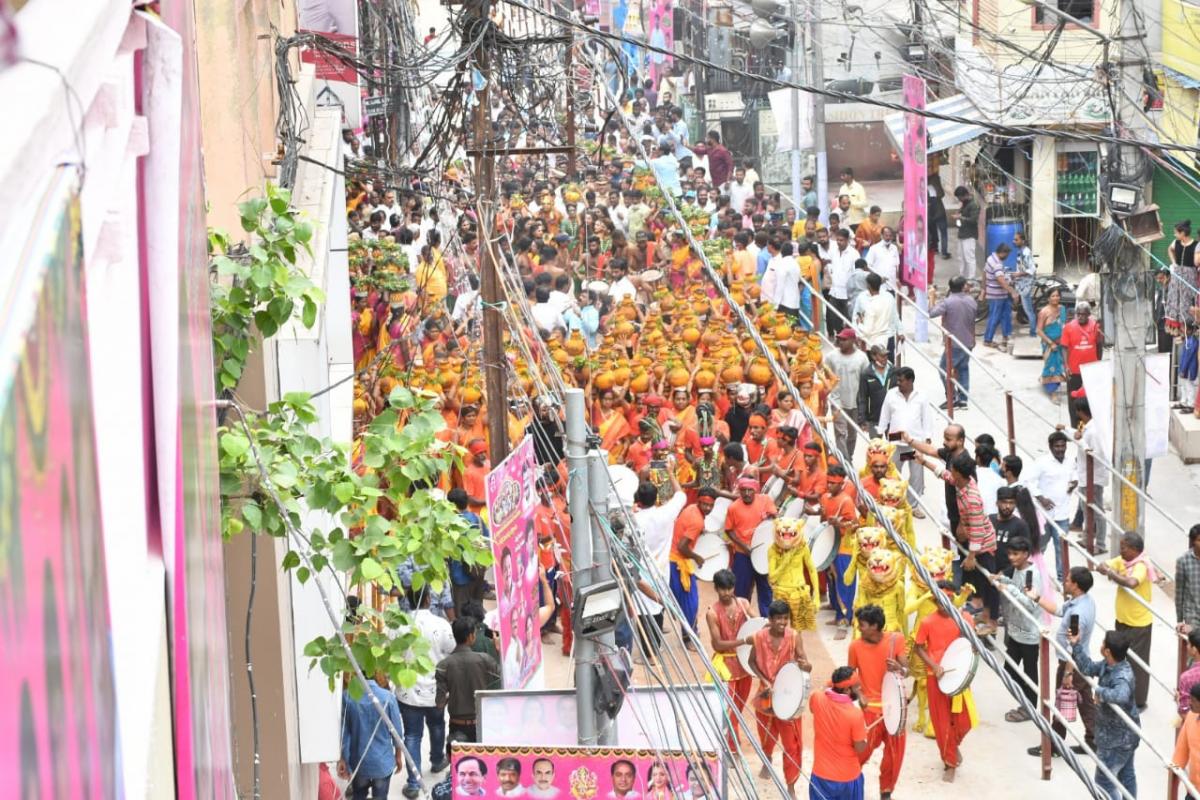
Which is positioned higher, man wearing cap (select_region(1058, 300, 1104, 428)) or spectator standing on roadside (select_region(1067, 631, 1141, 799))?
man wearing cap (select_region(1058, 300, 1104, 428))

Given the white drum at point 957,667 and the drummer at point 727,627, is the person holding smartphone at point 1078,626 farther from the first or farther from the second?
the drummer at point 727,627

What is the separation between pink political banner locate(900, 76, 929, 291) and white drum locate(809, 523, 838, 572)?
6.25m

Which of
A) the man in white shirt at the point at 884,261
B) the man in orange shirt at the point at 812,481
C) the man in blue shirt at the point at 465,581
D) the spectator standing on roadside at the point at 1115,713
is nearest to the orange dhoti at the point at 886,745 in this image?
the spectator standing on roadside at the point at 1115,713

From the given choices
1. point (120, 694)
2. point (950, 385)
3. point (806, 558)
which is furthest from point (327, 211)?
point (120, 694)

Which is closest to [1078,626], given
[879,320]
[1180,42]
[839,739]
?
[839,739]

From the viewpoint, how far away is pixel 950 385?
1861cm

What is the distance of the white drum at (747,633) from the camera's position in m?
11.1

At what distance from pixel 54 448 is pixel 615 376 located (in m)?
14.6

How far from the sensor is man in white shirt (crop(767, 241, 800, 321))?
20.7m

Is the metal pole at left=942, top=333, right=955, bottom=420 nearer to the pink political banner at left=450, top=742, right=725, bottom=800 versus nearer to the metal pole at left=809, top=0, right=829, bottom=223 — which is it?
the metal pole at left=809, top=0, right=829, bottom=223

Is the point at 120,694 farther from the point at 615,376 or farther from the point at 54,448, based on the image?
the point at 615,376

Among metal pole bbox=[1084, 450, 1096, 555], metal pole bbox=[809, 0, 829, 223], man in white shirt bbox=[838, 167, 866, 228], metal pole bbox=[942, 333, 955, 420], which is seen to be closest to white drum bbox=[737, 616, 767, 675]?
metal pole bbox=[1084, 450, 1096, 555]

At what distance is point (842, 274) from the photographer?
834 inches

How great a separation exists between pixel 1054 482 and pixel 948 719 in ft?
11.3
